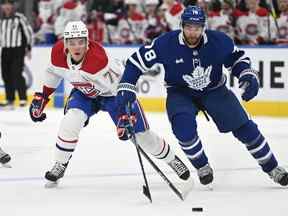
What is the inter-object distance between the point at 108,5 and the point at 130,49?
116 cm

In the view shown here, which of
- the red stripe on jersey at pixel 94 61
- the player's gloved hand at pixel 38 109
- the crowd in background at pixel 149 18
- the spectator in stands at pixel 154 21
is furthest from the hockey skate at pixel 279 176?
the spectator in stands at pixel 154 21

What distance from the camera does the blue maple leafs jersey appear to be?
509 centimetres

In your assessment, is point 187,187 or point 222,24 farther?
point 222,24

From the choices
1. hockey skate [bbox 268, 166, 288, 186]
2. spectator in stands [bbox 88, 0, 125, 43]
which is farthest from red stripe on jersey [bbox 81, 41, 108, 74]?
spectator in stands [bbox 88, 0, 125, 43]

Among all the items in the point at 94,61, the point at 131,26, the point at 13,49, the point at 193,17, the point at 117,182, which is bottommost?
the point at 13,49

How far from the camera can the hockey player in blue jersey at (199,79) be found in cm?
507

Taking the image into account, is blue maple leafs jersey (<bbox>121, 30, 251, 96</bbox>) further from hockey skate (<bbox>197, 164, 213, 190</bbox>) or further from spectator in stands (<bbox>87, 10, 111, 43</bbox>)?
spectator in stands (<bbox>87, 10, 111, 43</bbox>)

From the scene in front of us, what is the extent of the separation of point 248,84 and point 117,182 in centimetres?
113

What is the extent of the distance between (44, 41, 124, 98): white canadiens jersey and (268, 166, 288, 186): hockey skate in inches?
42.3

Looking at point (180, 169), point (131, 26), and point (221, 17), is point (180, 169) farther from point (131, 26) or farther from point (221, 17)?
point (131, 26)

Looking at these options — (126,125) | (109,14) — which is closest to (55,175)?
(126,125)

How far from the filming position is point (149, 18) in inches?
428

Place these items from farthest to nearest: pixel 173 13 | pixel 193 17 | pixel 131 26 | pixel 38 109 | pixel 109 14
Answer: pixel 109 14, pixel 131 26, pixel 173 13, pixel 38 109, pixel 193 17

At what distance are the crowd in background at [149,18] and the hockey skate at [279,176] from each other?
474 cm
